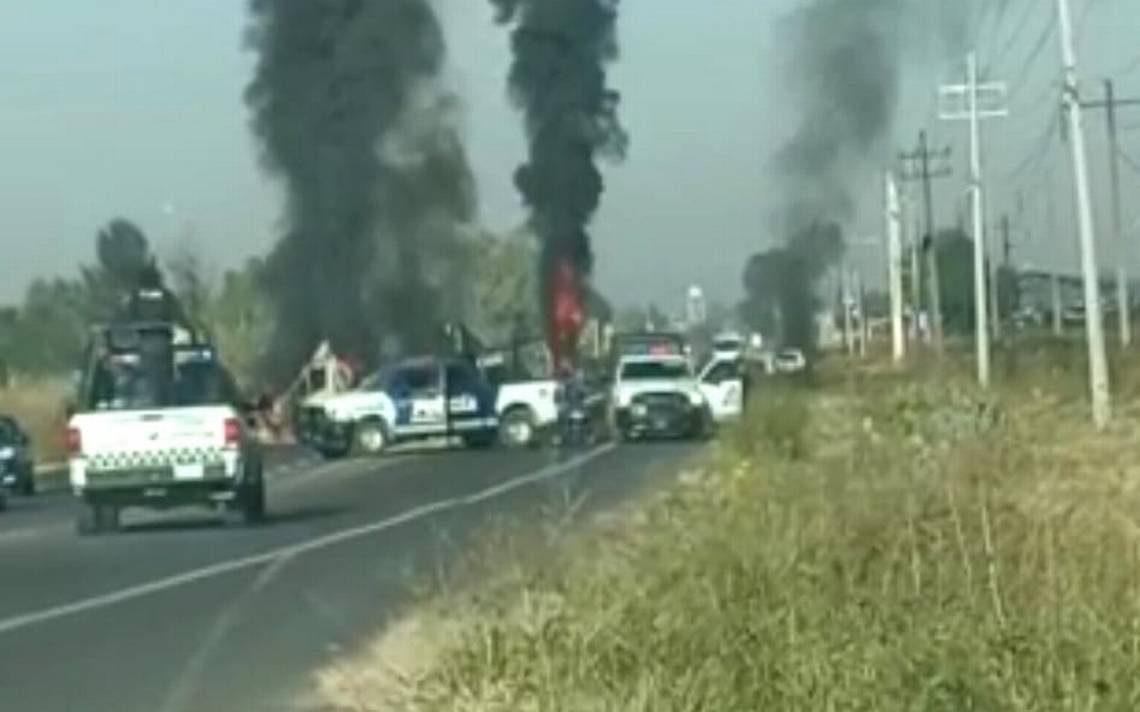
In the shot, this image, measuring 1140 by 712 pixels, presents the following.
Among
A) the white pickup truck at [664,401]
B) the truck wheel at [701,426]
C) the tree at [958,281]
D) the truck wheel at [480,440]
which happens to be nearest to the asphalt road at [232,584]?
the truck wheel at [480,440]

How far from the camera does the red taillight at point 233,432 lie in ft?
120

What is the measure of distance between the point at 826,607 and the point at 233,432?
2364 cm

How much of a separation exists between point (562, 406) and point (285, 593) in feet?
141

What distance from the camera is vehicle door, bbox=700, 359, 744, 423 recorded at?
2736 inches

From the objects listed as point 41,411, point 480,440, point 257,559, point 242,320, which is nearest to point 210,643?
point 257,559

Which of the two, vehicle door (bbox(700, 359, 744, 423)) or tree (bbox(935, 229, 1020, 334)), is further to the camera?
tree (bbox(935, 229, 1020, 334))

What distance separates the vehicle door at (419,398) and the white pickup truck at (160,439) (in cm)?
2909

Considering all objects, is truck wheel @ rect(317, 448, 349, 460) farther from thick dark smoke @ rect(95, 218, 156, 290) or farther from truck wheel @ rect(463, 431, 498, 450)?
thick dark smoke @ rect(95, 218, 156, 290)

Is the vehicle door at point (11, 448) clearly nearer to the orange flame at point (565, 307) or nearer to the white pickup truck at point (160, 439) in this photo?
the white pickup truck at point (160, 439)

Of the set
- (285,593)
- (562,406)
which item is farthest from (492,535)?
(562,406)

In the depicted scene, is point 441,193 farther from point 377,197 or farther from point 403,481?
point 403,481

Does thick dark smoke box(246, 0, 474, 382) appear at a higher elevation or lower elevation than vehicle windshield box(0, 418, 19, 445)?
higher

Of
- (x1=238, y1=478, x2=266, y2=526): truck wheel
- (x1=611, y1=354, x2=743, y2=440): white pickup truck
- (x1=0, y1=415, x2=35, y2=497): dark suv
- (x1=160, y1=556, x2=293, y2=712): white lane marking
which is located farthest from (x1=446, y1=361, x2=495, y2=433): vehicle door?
(x1=160, y1=556, x2=293, y2=712): white lane marking

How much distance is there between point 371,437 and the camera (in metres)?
67.4
